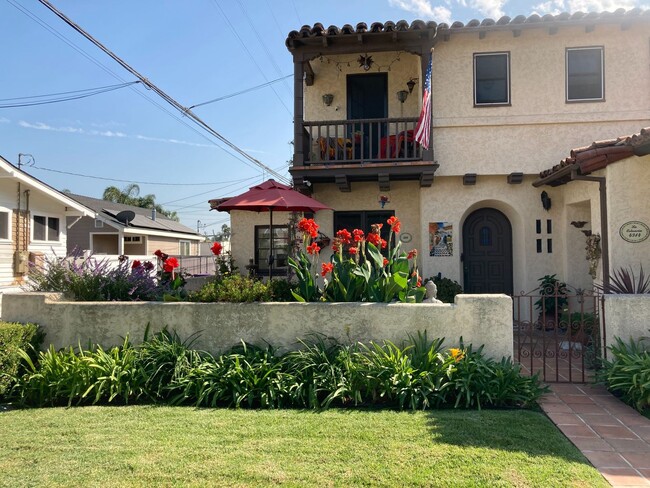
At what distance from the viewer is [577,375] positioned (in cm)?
566

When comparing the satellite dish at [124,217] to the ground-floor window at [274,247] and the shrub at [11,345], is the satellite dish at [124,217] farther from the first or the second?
the shrub at [11,345]

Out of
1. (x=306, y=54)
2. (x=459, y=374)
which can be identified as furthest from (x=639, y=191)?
→ (x=306, y=54)

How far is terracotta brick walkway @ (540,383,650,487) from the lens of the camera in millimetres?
3330

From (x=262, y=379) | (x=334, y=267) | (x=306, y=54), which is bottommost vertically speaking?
(x=262, y=379)

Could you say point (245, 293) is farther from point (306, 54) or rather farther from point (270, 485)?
point (306, 54)

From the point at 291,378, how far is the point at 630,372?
3919mm

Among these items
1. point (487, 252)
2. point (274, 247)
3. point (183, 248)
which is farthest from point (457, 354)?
point (183, 248)

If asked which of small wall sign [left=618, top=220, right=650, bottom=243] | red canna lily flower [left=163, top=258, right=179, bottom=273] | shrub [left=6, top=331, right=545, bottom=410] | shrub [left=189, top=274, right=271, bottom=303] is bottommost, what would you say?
shrub [left=6, top=331, right=545, bottom=410]

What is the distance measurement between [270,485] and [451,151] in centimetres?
795

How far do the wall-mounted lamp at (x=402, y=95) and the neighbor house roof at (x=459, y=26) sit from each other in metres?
1.37

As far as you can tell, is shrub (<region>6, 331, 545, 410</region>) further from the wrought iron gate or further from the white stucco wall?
the white stucco wall

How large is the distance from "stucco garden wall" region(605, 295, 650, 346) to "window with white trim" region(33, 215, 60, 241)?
17360 millimetres

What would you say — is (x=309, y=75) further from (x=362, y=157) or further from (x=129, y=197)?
(x=129, y=197)

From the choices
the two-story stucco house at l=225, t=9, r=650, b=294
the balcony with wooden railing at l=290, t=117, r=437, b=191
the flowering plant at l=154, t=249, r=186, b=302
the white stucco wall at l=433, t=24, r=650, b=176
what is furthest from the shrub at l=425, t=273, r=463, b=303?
the flowering plant at l=154, t=249, r=186, b=302
